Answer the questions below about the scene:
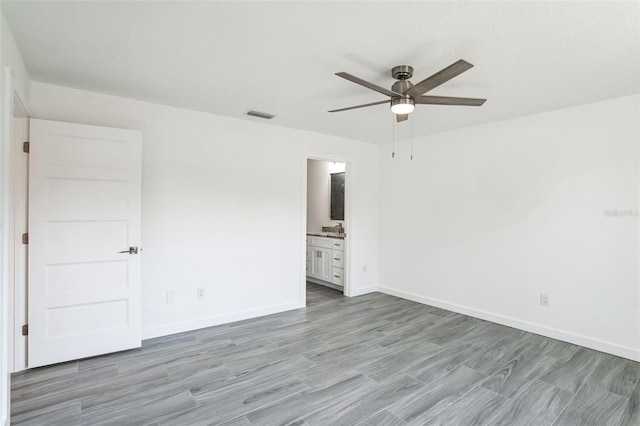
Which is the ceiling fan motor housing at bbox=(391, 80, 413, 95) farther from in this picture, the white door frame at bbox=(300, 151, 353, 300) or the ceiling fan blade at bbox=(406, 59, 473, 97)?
the white door frame at bbox=(300, 151, 353, 300)

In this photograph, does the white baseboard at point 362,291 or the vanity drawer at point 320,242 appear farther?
the vanity drawer at point 320,242

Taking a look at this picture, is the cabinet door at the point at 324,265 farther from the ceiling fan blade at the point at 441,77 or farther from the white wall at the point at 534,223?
the ceiling fan blade at the point at 441,77

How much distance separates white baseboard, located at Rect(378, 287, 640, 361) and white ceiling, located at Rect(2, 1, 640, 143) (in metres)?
2.40

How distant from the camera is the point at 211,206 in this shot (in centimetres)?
379

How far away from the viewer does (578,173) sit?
3.37 meters

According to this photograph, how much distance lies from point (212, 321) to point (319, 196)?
140 inches

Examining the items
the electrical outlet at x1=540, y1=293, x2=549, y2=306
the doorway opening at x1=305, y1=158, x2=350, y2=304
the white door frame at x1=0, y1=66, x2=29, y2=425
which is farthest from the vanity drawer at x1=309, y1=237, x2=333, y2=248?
the white door frame at x1=0, y1=66, x2=29, y2=425

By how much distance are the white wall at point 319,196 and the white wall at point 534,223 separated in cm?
180

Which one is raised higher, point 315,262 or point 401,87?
point 401,87

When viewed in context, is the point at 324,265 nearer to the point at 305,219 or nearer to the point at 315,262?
the point at 315,262

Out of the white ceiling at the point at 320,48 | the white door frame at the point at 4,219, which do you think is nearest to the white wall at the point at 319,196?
the white ceiling at the point at 320,48

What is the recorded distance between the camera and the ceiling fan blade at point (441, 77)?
194cm

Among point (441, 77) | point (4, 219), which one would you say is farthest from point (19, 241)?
point (441, 77)

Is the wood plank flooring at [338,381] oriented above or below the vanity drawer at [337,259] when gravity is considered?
below
